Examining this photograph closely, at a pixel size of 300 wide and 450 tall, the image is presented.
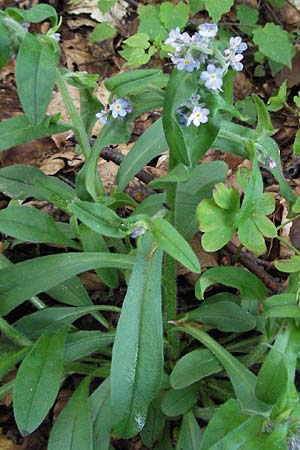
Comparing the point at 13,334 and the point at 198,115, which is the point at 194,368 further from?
the point at 198,115

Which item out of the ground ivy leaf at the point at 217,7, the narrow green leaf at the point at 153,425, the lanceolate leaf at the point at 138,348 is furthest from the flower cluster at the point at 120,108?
the ground ivy leaf at the point at 217,7

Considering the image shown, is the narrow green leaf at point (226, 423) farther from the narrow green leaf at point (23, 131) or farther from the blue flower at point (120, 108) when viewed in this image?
the narrow green leaf at point (23, 131)

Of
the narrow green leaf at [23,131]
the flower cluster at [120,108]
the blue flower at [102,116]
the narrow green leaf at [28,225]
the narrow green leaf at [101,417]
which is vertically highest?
the flower cluster at [120,108]

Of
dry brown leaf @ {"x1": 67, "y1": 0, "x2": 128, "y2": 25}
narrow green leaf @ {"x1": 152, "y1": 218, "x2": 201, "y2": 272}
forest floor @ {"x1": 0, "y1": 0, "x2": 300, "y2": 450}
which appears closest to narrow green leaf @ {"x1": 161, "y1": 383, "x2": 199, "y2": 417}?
forest floor @ {"x1": 0, "y1": 0, "x2": 300, "y2": 450}

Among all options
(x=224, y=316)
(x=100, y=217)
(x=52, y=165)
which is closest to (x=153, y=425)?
(x=224, y=316)

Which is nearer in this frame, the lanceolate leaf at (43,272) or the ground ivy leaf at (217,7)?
the lanceolate leaf at (43,272)

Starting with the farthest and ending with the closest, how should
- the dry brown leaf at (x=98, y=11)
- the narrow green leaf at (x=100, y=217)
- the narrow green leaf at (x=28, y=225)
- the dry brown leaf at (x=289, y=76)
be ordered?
the dry brown leaf at (x=98, y=11)
the dry brown leaf at (x=289, y=76)
the narrow green leaf at (x=28, y=225)
the narrow green leaf at (x=100, y=217)

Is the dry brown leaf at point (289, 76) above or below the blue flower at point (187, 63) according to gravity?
below

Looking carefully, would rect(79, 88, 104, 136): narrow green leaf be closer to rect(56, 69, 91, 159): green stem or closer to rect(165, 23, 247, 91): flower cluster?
rect(56, 69, 91, 159): green stem

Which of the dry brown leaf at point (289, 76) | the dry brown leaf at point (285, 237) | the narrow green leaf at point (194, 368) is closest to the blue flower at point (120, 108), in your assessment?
the narrow green leaf at point (194, 368)

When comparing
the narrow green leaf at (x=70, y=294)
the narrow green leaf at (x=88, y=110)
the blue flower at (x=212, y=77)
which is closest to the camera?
the blue flower at (x=212, y=77)

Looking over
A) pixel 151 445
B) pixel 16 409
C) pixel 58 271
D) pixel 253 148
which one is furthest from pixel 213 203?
pixel 151 445
